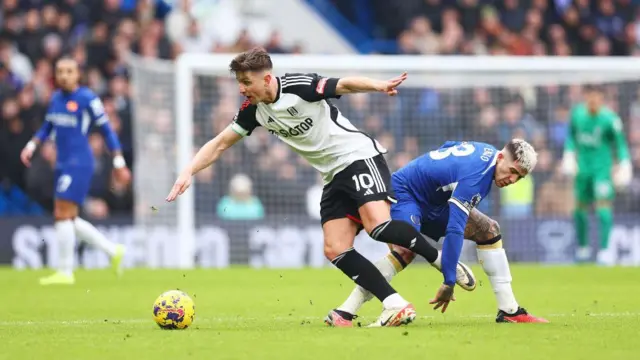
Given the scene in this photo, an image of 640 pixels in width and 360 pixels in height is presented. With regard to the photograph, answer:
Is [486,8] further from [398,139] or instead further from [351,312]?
[351,312]

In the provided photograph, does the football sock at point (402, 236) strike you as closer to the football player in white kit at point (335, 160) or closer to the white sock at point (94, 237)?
the football player in white kit at point (335, 160)

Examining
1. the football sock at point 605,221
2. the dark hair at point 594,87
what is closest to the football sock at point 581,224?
the football sock at point 605,221

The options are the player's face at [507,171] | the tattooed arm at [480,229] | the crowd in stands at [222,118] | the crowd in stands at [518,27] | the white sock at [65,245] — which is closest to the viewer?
the player's face at [507,171]

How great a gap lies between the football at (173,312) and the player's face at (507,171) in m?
2.26

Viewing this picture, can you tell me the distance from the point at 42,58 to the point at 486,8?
8340mm

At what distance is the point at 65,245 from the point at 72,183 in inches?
29.6

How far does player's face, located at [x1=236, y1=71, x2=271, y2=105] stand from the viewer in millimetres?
8391

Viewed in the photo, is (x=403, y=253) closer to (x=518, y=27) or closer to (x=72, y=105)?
(x=72, y=105)

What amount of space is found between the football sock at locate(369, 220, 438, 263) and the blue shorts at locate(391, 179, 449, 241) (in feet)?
1.07

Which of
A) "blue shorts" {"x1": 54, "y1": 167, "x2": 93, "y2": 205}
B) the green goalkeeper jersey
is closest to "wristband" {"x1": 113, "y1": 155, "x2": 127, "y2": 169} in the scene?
"blue shorts" {"x1": 54, "y1": 167, "x2": 93, "y2": 205}

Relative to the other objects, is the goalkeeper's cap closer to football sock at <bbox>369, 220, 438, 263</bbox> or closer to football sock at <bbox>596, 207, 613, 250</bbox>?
football sock at <bbox>369, 220, 438, 263</bbox>

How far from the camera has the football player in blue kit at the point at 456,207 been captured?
8.16 meters

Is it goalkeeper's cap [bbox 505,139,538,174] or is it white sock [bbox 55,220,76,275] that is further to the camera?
white sock [bbox 55,220,76,275]

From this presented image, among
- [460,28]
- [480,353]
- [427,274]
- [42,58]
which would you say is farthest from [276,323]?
[460,28]
